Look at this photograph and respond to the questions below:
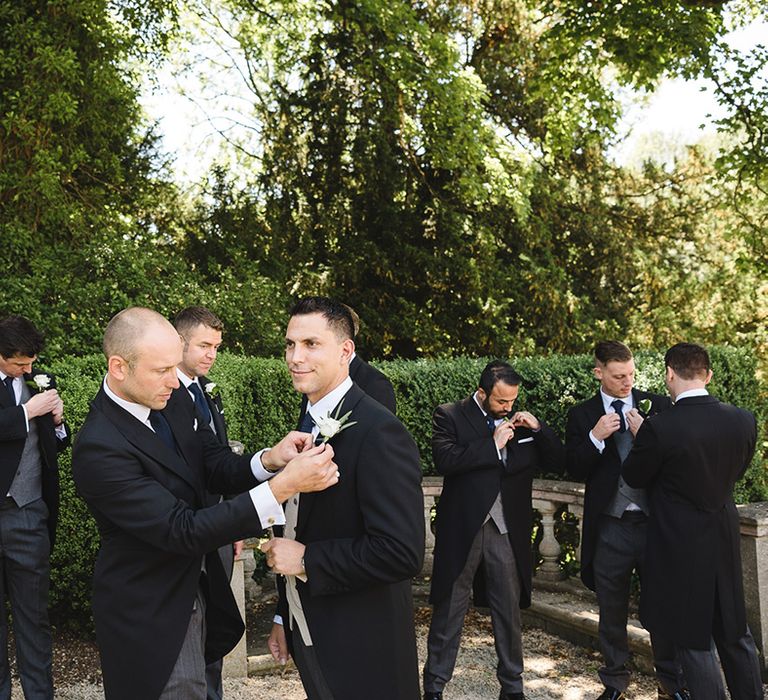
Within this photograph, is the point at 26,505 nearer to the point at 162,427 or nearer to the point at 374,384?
the point at 162,427

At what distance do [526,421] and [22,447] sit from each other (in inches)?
133

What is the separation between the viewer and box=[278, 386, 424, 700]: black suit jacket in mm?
3121

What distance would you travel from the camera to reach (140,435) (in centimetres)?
339

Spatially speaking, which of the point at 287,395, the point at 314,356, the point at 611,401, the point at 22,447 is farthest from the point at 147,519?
the point at 287,395

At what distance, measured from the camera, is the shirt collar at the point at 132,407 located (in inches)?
136

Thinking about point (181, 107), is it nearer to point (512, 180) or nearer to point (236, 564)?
point (512, 180)

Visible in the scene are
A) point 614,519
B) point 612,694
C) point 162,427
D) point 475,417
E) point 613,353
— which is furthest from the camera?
point 475,417

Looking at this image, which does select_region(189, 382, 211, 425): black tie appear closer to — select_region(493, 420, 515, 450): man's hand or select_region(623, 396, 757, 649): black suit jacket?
select_region(493, 420, 515, 450): man's hand

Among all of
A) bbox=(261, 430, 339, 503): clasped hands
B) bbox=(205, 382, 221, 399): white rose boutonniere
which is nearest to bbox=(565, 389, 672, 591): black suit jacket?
bbox=(205, 382, 221, 399): white rose boutonniere

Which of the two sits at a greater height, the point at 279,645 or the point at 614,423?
the point at 614,423

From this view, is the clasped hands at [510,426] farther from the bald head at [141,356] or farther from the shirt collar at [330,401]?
the bald head at [141,356]

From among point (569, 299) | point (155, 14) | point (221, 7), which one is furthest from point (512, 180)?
point (221, 7)

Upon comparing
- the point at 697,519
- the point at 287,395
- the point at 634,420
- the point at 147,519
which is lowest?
the point at 697,519

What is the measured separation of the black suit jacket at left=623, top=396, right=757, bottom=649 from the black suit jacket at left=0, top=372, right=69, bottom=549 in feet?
12.6
